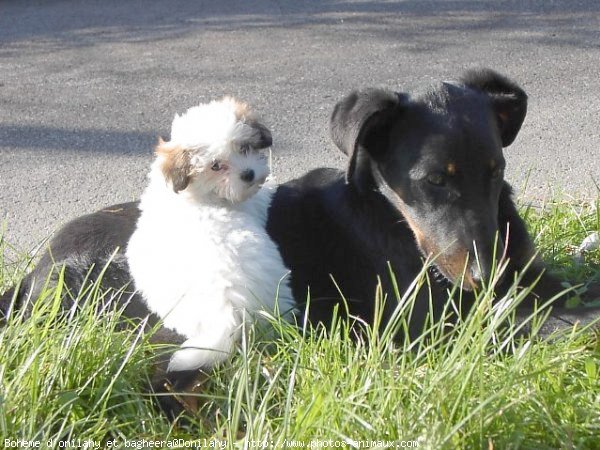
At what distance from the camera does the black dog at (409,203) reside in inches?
120

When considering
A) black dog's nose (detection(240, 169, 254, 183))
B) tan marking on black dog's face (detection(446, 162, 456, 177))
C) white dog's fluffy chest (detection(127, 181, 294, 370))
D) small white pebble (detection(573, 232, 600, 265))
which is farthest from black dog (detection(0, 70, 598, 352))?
small white pebble (detection(573, 232, 600, 265))

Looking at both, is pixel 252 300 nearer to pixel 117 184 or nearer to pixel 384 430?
pixel 384 430

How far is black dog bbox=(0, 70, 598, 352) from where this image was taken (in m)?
3.06

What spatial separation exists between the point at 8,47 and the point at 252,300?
7231 mm

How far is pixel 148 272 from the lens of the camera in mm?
3318

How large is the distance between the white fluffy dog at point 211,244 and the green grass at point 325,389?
0.13 meters

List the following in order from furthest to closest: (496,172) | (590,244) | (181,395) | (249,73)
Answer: (249,73) → (590,244) → (496,172) → (181,395)

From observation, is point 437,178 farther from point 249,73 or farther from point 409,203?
point 249,73

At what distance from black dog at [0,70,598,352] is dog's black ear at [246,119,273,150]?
0.89 ft

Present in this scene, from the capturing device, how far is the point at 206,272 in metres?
3.14

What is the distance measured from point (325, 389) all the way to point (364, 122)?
0.99 m

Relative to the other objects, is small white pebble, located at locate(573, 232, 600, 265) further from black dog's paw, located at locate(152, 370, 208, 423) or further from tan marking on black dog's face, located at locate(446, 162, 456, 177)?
black dog's paw, located at locate(152, 370, 208, 423)

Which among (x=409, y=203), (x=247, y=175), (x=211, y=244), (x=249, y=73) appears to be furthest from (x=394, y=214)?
(x=249, y=73)

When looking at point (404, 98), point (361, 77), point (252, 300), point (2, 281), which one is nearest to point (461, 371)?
point (252, 300)
